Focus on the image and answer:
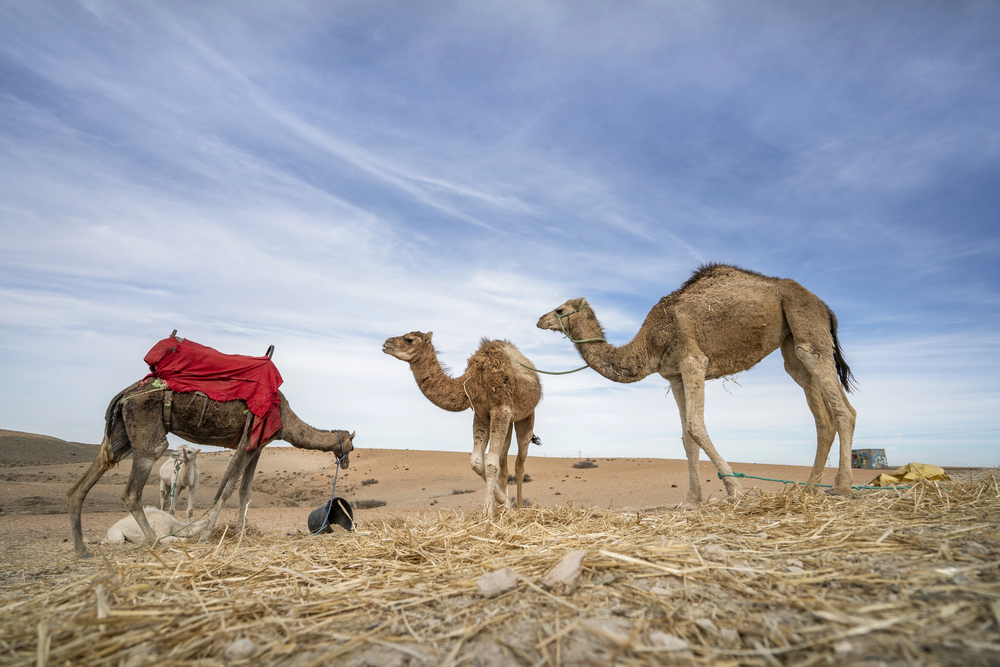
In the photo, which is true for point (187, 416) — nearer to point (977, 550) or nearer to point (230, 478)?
point (230, 478)

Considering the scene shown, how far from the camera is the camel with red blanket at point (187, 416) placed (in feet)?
24.5

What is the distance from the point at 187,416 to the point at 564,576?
7.05 meters

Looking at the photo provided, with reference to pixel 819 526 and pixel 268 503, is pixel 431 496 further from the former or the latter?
pixel 819 526

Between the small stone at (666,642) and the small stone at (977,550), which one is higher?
the small stone at (977,550)

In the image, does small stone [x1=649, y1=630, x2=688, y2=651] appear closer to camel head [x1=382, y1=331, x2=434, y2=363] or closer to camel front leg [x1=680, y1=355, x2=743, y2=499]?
camel front leg [x1=680, y1=355, x2=743, y2=499]

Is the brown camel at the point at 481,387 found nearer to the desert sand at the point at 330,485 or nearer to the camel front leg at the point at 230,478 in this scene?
the desert sand at the point at 330,485

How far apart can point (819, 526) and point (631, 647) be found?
Answer: 119 inches

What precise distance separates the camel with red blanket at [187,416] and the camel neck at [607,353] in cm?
551

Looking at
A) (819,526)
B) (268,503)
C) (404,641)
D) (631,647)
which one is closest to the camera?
(631,647)

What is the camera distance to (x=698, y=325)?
8375 mm

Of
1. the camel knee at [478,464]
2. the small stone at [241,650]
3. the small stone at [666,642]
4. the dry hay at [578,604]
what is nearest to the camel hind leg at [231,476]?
the dry hay at [578,604]

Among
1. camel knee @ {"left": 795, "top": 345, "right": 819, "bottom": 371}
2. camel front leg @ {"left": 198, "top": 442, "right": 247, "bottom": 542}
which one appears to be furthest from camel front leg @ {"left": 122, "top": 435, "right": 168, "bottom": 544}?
camel knee @ {"left": 795, "top": 345, "right": 819, "bottom": 371}

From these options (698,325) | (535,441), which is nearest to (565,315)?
(698,325)

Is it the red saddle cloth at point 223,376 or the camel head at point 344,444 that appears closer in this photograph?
the red saddle cloth at point 223,376
